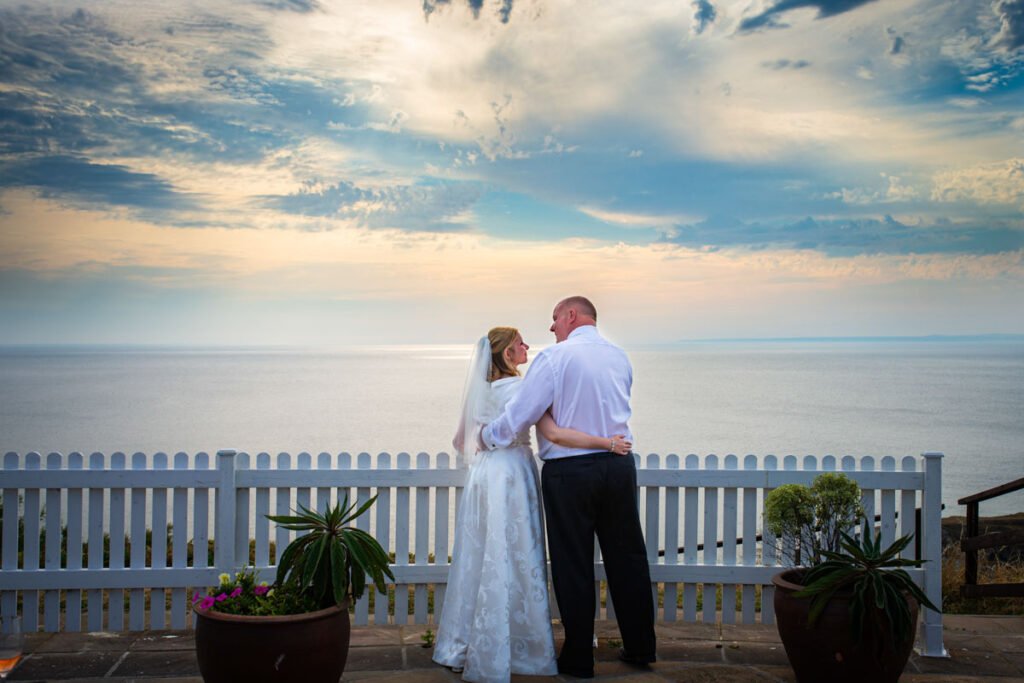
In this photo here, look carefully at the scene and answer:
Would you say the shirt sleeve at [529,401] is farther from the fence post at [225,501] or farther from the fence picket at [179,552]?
the fence picket at [179,552]

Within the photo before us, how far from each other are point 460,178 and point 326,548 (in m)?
60.3

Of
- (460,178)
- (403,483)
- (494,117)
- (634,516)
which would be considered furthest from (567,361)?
(460,178)

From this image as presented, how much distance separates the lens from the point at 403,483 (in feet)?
20.5

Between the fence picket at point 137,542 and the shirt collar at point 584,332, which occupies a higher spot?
the shirt collar at point 584,332

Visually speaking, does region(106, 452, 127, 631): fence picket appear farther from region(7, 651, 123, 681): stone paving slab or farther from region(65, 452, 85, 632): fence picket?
region(7, 651, 123, 681): stone paving slab

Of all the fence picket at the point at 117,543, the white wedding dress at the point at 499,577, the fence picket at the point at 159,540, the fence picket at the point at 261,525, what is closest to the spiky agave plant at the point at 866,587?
the white wedding dress at the point at 499,577

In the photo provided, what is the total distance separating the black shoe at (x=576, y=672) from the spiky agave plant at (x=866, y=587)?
50.2 inches

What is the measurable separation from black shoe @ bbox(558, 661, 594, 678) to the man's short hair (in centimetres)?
209

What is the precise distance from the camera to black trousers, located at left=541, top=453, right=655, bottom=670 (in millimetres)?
5359

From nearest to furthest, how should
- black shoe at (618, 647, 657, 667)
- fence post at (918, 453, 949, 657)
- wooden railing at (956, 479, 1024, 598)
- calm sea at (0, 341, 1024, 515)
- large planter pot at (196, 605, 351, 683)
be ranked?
large planter pot at (196, 605, 351, 683) → black shoe at (618, 647, 657, 667) → fence post at (918, 453, 949, 657) → wooden railing at (956, 479, 1024, 598) → calm sea at (0, 341, 1024, 515)

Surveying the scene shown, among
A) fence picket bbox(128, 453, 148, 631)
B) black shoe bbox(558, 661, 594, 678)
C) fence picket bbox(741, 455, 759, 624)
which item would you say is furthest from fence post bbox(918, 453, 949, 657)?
fence picket bbox(128, 453, 148, 631)

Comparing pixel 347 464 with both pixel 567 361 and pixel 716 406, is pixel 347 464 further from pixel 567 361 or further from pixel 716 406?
pixel 716 406

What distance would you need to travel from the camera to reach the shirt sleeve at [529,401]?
5.38 meters

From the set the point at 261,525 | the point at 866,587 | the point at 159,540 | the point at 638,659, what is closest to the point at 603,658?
the point at 638,659
